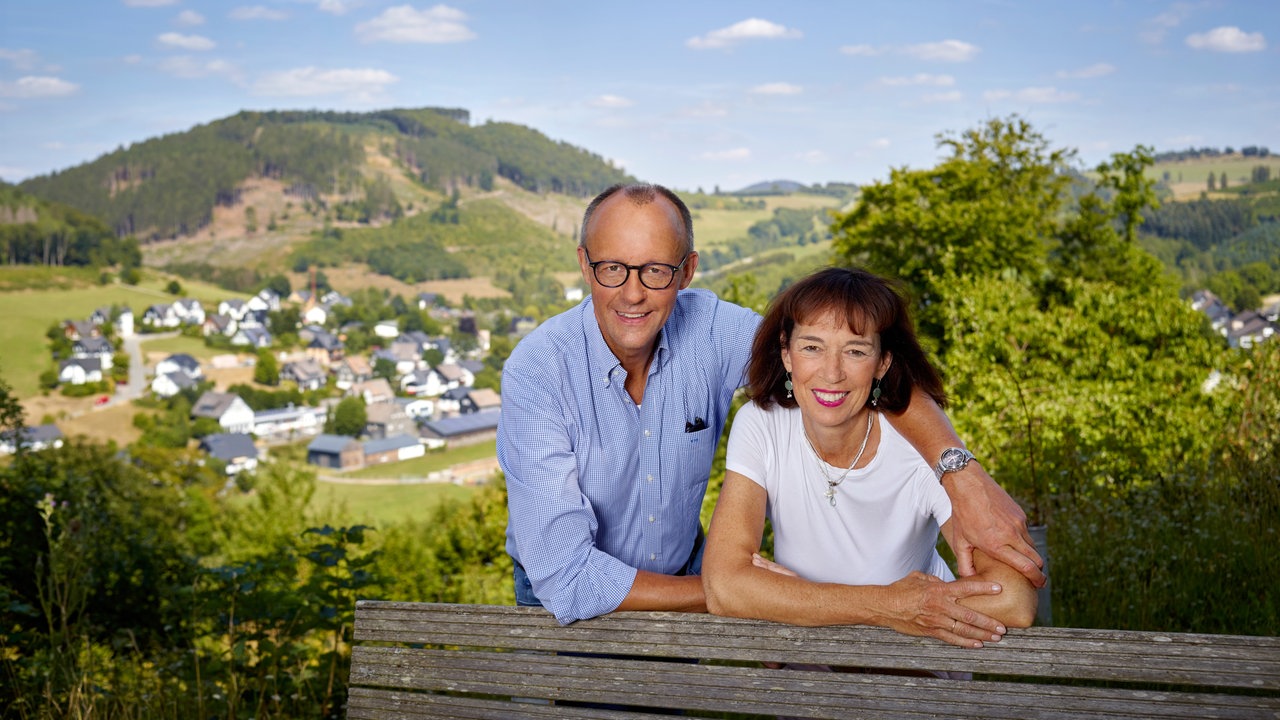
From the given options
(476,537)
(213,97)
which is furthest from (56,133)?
(476,537)

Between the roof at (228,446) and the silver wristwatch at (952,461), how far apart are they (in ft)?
234

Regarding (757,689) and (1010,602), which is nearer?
(1010,602)

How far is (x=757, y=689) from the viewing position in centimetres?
183

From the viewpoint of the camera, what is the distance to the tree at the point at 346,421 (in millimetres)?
82438

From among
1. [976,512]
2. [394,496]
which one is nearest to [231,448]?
[394,496]

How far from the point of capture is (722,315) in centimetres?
261

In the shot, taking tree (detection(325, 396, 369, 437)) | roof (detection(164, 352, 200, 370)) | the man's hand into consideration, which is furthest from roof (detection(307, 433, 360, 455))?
the man's hand

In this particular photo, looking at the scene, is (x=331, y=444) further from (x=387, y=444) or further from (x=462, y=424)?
(x=462, y=424)

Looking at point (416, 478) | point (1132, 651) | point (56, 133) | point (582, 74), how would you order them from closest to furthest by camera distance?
point (1132, 651) → point (416, 478) → point (56, 133) → point (582, 74)

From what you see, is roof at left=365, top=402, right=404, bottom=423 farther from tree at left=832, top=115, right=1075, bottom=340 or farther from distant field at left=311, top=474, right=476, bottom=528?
tree at left=832, top=115, right=1075, bottom=340

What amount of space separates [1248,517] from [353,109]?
195985mm

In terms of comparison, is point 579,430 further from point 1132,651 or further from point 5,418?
point 5,418

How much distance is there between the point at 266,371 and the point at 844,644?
96284mm

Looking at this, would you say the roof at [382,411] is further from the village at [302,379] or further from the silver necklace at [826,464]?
the silver necklace at [826,464]
